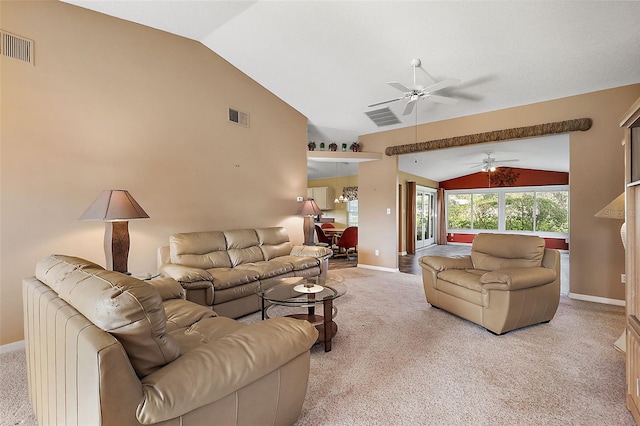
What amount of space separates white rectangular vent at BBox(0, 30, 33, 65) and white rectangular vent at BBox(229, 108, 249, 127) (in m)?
2.22

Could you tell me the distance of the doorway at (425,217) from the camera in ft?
30.1

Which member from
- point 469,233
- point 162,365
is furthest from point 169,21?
point 469,233

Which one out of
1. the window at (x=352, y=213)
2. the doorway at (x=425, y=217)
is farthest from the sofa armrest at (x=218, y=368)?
the window at (x=352, y=213)

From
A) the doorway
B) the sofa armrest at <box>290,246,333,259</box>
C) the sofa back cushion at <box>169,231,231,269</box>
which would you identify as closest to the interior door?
the doorway

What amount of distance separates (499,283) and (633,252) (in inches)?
43.7

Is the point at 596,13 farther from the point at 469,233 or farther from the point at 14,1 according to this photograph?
the point at 469,233

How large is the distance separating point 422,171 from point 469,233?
3.46 metres

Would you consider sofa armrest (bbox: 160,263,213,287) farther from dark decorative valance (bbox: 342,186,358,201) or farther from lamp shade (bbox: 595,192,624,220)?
dark decorative valance (bbox: 342,186,358,201)

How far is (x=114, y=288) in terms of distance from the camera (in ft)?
3.66

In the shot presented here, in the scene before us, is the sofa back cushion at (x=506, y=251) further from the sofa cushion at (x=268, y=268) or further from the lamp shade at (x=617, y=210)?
the sofa cushion at (x=268, y=268)

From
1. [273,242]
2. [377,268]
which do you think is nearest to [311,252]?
Result: [273,242]

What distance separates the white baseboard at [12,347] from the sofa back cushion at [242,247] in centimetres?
Answer: 206

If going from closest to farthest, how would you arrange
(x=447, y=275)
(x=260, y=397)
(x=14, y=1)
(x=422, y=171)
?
(x=260, y=397)
(x=14, y=1)
(x=447, y=275)
(x=422, y=171)

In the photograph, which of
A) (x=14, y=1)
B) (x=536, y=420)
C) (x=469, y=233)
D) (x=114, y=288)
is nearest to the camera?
(x=114, y=288)
